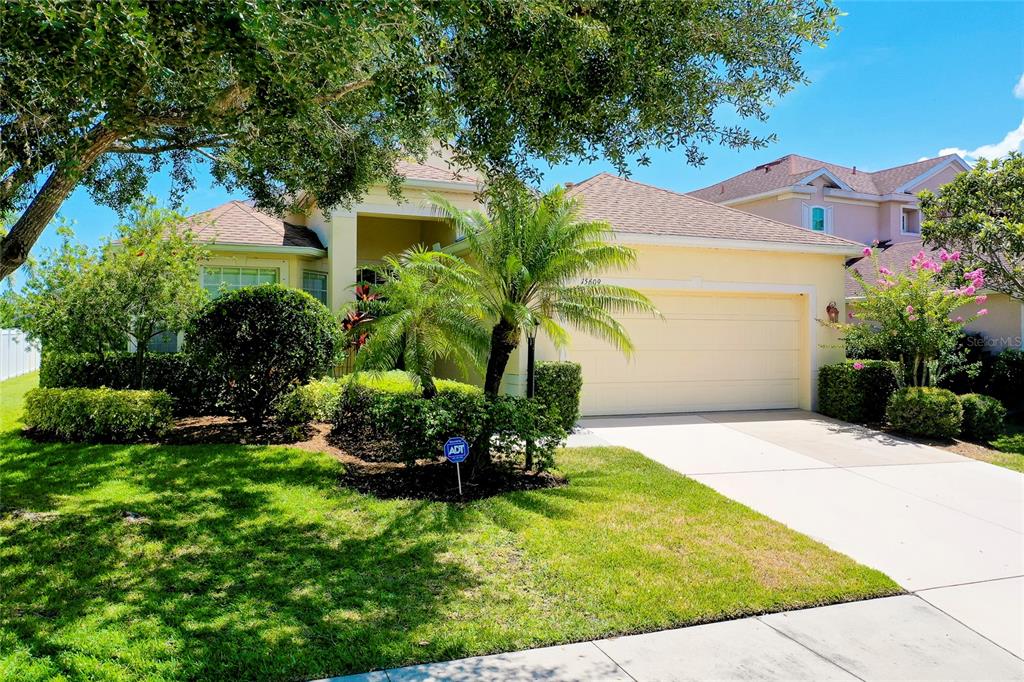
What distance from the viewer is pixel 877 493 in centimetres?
787

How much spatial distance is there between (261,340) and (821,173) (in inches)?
846

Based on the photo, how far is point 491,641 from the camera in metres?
4.06

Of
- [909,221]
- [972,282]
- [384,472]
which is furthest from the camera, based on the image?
[909,221]

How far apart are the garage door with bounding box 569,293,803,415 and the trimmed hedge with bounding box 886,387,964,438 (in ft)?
8.71

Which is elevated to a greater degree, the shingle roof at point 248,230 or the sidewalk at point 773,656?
the shingle roof at point 248,230

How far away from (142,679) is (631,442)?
7966mm

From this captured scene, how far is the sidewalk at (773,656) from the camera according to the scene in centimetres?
374

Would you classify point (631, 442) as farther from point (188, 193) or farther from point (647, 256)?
point (188, 193)

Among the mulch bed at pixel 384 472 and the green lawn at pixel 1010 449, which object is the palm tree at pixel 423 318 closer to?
the mulch bed at pixel 384 472

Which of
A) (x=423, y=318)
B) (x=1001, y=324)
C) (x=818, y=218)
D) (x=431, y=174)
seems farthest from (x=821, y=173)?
(x=423, y=318)

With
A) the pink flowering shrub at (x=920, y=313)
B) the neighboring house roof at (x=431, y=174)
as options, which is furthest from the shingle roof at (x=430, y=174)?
the pink flowering shrub at (x=920, y=313)

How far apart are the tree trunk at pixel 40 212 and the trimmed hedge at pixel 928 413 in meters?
12.5

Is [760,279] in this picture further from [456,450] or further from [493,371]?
[456,450]

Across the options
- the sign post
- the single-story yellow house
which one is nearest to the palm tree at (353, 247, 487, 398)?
the sign post
